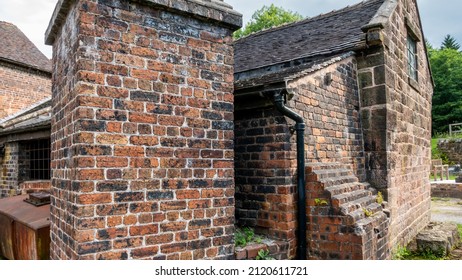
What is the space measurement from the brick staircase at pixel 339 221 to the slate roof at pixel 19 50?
46.6 ft

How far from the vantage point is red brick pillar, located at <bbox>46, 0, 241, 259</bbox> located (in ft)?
8.73

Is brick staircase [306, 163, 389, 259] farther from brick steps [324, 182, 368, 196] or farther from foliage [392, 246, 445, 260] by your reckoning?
foliage [392, 246, 445, 260]

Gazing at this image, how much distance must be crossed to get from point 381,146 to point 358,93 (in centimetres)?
98

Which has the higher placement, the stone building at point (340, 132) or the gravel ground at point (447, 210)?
the stone building at point (340, 132)

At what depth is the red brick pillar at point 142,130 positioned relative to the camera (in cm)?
266

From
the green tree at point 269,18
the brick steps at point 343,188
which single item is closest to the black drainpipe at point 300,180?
the brick steps at point 343,188

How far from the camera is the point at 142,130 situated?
288 centimetres

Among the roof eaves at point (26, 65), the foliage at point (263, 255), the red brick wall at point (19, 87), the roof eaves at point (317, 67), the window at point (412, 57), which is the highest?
the roof eaves at point (26, 65)

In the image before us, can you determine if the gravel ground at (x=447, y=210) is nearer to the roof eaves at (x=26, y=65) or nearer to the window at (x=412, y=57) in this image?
the window at (x=412, y=57)

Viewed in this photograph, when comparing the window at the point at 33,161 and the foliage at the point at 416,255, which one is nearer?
the foliage at the point at 416,255

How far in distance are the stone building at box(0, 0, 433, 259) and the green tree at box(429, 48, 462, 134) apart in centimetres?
3620

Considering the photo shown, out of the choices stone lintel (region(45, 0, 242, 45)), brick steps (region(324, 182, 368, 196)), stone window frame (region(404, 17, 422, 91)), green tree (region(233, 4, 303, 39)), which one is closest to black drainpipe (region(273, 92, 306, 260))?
brick steps (region(324, 182, 368, 196))

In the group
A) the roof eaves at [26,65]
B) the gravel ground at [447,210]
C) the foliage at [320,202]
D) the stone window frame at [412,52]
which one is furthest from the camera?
the roof eaves at [26,65]
